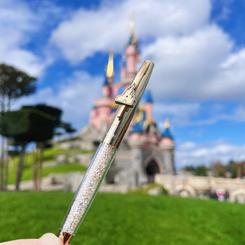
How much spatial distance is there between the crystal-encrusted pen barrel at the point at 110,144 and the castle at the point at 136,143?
133ft

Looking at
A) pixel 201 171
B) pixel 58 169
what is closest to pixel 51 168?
pixel 58 169

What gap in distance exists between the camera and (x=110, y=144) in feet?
12.3

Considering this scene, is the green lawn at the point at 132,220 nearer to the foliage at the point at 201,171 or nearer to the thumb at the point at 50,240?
the thumb at the point at 50,240

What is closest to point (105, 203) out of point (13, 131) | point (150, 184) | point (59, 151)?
point (13, 131)

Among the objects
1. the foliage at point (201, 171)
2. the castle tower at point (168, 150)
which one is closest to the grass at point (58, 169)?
the castle tower at point (168, 150)

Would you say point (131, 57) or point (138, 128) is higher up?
point (131, 57)

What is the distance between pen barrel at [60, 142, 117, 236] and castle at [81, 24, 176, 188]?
4054cm

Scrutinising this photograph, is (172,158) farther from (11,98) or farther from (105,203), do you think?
(105,203)

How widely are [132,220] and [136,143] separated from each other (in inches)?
1463

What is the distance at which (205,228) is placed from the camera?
47.4 ft

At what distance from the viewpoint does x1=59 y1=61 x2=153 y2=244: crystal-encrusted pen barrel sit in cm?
366

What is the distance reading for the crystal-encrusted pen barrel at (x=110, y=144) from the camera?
12.0ft

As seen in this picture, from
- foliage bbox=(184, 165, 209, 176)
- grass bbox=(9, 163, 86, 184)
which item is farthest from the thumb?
foliage bbox=(184, 165, 209, 176)

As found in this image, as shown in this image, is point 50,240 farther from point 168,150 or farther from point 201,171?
point 201,171
